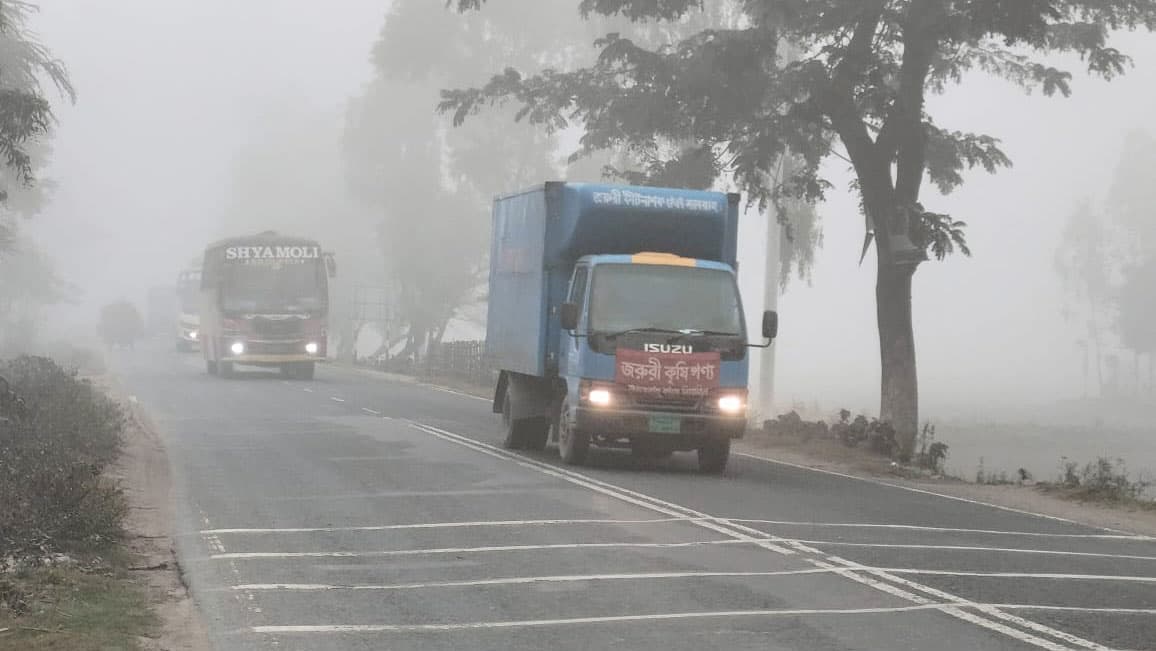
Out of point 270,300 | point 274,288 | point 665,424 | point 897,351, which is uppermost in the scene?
point 274,288

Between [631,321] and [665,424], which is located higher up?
[631,321]

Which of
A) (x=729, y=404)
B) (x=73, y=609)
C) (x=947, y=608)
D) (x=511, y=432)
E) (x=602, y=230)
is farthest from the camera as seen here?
(x=511, y=432)

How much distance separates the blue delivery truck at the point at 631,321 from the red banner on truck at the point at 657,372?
0.01m

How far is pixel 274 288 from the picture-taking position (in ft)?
141

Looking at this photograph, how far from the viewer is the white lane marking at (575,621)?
29.2 feet

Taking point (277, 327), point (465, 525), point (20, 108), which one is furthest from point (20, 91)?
point (277, 327)

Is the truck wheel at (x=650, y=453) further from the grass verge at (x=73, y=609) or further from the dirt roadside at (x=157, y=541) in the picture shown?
the grass verge at (x=73, y=609)

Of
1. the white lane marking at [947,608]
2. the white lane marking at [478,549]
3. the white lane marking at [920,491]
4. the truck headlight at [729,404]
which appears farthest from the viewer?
the truck headlight at [729,404]

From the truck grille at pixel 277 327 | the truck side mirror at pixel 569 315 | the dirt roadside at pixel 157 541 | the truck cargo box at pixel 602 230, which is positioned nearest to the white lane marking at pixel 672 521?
the dirt roadside at pixel 157 541

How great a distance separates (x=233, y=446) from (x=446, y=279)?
4495 cm

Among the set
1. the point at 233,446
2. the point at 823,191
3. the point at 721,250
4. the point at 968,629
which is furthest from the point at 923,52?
the point at 968,629

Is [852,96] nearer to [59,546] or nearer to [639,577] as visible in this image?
[639,577]

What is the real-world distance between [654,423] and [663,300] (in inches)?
60.5

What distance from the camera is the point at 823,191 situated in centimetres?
3050
